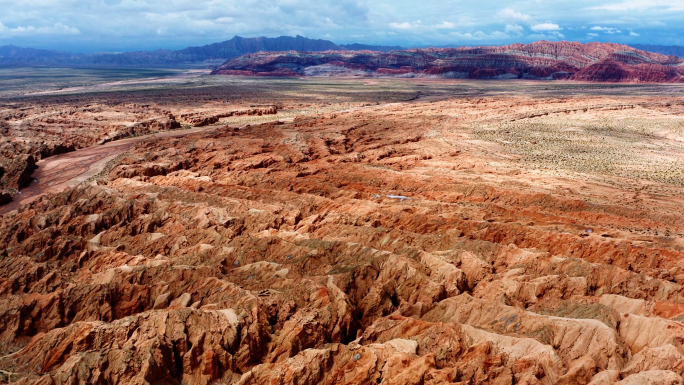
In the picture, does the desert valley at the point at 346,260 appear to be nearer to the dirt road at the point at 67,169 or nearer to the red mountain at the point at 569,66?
the dirt road at the point at 67,169

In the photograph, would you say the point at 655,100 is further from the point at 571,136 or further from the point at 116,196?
the point at 116,196

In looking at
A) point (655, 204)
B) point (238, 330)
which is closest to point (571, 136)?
point (655, 204)

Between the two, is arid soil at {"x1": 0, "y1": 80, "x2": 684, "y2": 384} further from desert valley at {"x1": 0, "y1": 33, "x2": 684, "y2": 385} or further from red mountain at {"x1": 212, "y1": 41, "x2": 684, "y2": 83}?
red mountain at {"x1": 212, "y1": 41, "x2": 684, "y2": 83}

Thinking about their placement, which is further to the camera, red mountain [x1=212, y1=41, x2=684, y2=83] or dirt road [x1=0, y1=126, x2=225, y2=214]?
red mountain [x1=212, y1=41, x2=684, y2=83]

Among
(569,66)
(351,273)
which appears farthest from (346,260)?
(569,66)

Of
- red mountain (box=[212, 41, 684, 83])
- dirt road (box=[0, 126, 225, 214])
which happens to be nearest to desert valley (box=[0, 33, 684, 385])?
dirt road (box=[0, 126, 225, 214])

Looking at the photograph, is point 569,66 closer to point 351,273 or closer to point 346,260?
point 346,260

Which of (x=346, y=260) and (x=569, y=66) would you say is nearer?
(x=346, y=260)

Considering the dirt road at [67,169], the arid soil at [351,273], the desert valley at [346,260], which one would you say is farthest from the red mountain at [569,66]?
the dirt road at [67,169]
